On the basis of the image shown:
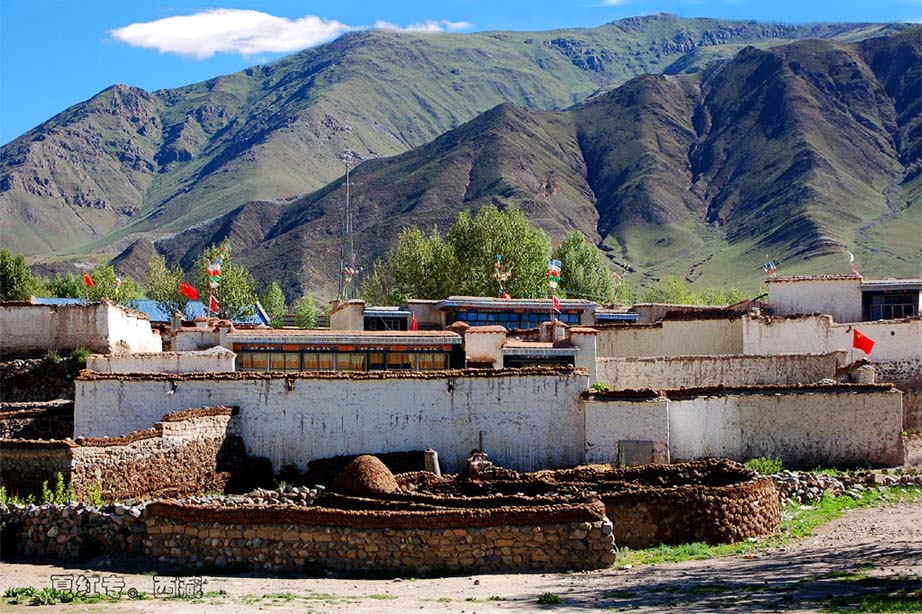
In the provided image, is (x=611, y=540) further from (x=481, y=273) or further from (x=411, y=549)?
(x=481, y=273)

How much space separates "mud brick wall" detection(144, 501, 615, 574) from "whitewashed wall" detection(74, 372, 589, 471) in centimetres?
1057

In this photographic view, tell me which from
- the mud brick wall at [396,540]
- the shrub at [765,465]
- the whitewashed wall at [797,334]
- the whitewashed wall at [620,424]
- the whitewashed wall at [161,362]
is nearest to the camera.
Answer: the mud brick wall at [396,540]

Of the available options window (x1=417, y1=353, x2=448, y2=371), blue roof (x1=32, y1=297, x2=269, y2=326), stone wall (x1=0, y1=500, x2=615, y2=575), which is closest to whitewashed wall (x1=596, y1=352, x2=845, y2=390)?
window (x1=417, y1=353, x2=448, y2=371)

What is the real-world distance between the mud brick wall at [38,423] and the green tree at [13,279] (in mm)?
46416

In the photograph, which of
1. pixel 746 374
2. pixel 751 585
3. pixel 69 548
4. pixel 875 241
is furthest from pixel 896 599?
pixel 875 241

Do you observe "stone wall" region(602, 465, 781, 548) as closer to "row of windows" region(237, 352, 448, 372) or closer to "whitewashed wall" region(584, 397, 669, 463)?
"whitewashed wall" region(584, 397, 669, 463)

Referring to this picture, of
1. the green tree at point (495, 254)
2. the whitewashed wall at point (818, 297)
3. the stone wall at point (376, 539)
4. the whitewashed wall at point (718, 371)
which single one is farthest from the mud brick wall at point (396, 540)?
the green tree at point (495, 254)

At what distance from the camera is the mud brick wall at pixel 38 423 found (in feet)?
118

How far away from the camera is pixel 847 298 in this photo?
50.0m

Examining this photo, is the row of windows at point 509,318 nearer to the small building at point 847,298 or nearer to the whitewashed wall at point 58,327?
the small building at point 847,298

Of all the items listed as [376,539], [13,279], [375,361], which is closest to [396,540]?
[376,539]

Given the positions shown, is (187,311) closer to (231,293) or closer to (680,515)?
(231,293)

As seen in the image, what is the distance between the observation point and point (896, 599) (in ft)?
62.7

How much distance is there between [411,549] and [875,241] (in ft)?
522
